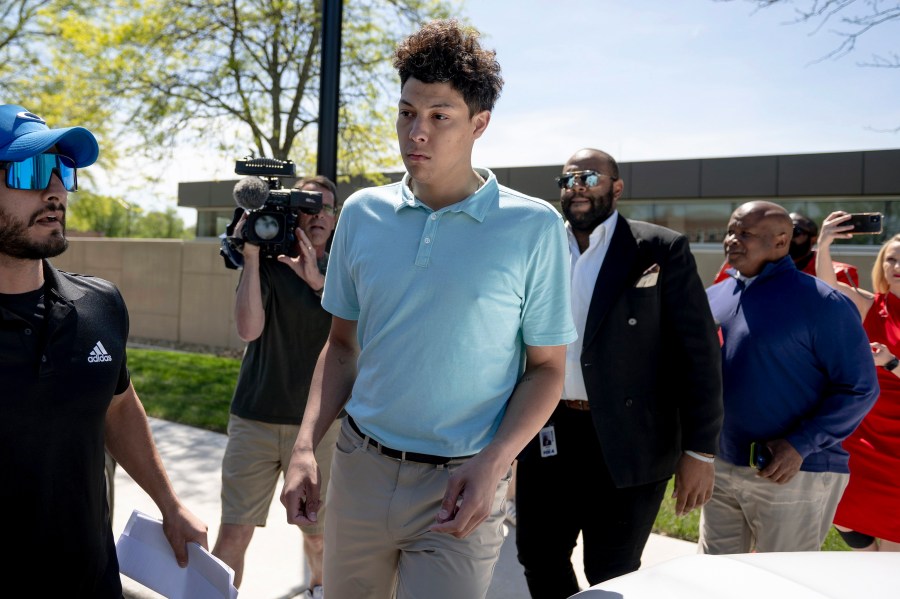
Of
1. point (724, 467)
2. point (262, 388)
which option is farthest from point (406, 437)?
point (724, 467)

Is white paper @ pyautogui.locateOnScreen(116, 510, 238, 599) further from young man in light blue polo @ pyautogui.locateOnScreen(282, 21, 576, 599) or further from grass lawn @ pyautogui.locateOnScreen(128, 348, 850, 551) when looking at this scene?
grass lawn @ pyautogui.locateOnScreen(128, 348, 850, 551)

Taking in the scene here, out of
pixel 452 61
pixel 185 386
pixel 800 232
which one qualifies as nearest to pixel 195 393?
pixel 185 386

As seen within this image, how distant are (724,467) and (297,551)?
2.40 meters

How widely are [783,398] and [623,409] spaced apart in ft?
2.70

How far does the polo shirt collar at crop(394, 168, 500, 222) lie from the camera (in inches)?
82.0

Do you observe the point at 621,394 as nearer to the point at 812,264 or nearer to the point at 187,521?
the point at 187,521

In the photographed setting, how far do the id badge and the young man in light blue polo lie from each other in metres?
1.11

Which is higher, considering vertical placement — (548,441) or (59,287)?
(59,287)

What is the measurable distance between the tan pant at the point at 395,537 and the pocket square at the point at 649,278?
1292mm

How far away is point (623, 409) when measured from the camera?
3090mm

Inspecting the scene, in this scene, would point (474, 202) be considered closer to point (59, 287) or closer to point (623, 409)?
point (59, 287)

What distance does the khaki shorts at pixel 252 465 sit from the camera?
357 cm

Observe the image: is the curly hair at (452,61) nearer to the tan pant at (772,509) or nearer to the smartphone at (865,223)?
the tan pant at (772,509)

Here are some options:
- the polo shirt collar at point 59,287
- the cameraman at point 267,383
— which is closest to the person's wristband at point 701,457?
the cameraman at point 267,383
